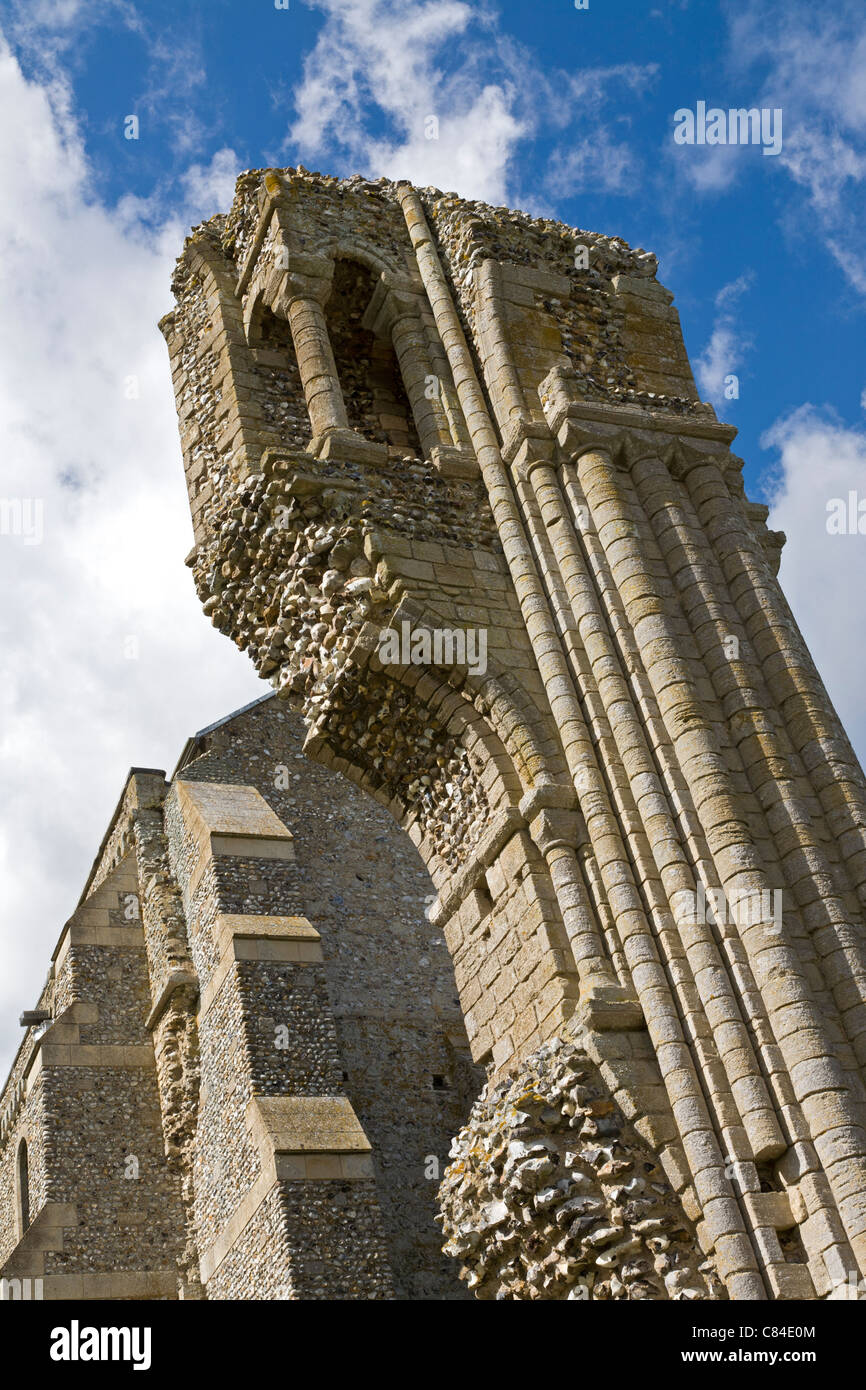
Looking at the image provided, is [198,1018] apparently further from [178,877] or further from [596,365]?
[596,365]

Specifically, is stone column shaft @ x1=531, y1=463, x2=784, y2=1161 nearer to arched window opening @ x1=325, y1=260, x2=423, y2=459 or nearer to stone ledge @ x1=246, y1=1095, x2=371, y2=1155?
arched window opening @ x1=325, y1=260, x2=423, y2=459

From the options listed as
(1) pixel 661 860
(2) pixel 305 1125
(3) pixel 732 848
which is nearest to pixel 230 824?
(2) pixel 305 1125

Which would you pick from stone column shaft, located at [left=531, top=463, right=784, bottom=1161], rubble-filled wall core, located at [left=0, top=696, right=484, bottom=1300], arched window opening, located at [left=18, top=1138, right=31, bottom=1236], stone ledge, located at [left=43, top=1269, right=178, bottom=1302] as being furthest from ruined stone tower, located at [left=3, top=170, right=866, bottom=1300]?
arched window opening, located at [left=18, top=1138, right=31, bottom=1236]

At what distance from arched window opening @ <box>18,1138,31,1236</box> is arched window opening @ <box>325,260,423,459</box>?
10116 mm

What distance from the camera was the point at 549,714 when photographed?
26.4 ft

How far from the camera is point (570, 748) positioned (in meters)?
7.72

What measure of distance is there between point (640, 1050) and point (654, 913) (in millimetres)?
664

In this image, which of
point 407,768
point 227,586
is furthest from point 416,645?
point 227,586

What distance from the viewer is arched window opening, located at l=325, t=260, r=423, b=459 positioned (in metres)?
10.4

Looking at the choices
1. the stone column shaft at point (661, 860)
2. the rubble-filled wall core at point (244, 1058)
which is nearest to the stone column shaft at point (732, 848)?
the stone column shaft at point (661, 860)

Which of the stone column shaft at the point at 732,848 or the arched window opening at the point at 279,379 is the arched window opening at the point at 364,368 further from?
the stone column shaft at the point at 732,848

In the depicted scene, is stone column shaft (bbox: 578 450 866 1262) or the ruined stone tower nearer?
stone column shaft (bbox: 578 450 866 1262)

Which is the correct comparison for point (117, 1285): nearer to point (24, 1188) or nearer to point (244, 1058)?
point (24, 1188)

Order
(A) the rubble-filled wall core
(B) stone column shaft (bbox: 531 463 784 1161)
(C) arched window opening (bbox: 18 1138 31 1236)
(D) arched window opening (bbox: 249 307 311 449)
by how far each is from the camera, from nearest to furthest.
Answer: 1. (B) stone column shaft (bbox: 531 463 784 1161)
2. (D) arched window opening (bbox: 249 307 311 449)
3. (A) the rubble-filled wall core
4. (C) arched window opening (bbox: 18 1138 31 1236)
